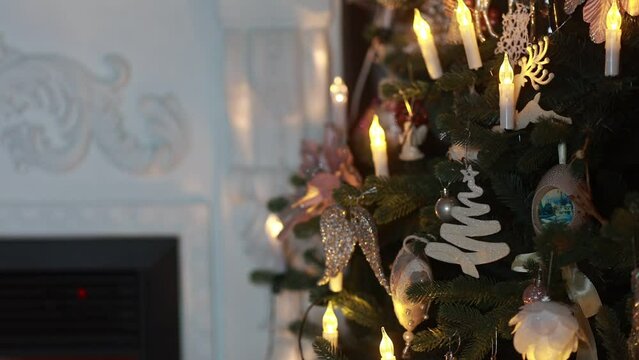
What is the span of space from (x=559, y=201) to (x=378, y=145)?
0.39 meters

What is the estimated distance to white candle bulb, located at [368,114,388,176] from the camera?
1366 millimetres

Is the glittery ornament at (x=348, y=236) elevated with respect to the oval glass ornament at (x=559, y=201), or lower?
lower

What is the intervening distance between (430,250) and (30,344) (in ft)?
3.90

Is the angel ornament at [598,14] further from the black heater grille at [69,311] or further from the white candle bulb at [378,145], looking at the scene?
the black heater grille at [69,311]

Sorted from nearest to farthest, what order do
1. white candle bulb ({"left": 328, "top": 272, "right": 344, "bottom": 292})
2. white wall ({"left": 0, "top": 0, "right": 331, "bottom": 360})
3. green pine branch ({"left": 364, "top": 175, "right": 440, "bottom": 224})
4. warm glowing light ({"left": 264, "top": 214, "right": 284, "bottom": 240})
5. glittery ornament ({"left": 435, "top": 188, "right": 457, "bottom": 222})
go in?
1. glittery ornament ({"left": 435, "top": 188, "right": 457, "bottom": 222})
2. green pine branch ({"left": 364, "top": 175, "right": 440, "bottom": 224})
3. white candle bulb ({"left": 328, "top": 272, "right": 344, "bottom": 292})
4. warm glowing light ({"left": 264, "top": 214, "right": 284, "bottom": 240})
5. white wall ({"left": 0, "top": 0, "right": 331, "bottom": 360})

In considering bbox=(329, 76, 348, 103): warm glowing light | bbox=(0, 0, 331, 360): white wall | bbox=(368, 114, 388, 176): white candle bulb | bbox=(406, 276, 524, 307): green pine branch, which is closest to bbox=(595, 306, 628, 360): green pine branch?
bbox=(406, 276, 524, 307): green pine branch

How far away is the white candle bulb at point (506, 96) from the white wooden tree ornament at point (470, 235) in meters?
0.10

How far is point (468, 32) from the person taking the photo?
4.00 feet

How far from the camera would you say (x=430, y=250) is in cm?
121

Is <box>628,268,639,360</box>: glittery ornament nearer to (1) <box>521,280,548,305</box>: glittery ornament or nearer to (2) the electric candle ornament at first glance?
(1) <box>521,280,548,305</box>: glittery ornament

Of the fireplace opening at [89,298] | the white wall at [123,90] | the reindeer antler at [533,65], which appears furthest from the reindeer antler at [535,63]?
the fireplace opening at [89,298]

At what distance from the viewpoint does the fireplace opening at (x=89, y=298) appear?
1.88 meters

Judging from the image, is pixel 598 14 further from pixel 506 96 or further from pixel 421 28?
pixel 421 28

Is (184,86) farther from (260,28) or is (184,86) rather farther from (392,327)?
(392,327)
